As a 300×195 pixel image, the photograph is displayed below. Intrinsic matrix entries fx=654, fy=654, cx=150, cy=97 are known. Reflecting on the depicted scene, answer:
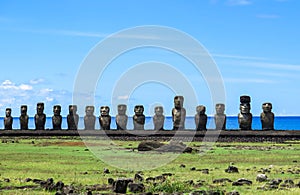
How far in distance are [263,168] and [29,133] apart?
31522mm

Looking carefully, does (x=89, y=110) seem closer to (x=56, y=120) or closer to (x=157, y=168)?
(x=56, y=120)

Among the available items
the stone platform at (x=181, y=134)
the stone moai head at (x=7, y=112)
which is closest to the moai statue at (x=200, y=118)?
the stone platform at (x=181, y=134)

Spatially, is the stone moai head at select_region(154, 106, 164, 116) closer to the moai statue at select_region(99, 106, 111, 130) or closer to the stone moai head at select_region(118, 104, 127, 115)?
the stone moai head at select_region(118, 104, 127, 115)

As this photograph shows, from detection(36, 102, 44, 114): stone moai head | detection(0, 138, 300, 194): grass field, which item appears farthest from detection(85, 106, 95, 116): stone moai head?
detection(0, 138, 300, 194): grass field

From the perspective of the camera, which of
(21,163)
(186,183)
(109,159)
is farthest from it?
(109,159)

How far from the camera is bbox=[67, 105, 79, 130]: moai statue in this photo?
5588cm

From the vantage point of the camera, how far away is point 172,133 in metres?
49.4

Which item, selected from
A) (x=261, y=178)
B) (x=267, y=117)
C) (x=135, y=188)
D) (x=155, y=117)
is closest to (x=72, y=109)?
(x=155, y=117)

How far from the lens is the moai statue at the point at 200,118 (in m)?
51.4

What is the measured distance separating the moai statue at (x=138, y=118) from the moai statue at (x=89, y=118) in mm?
4162

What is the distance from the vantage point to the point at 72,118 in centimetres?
5594

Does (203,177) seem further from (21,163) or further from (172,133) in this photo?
(172,133)

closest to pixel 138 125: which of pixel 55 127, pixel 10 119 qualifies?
pixel 55 127

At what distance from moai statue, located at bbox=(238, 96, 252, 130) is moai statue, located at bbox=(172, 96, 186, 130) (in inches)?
180
